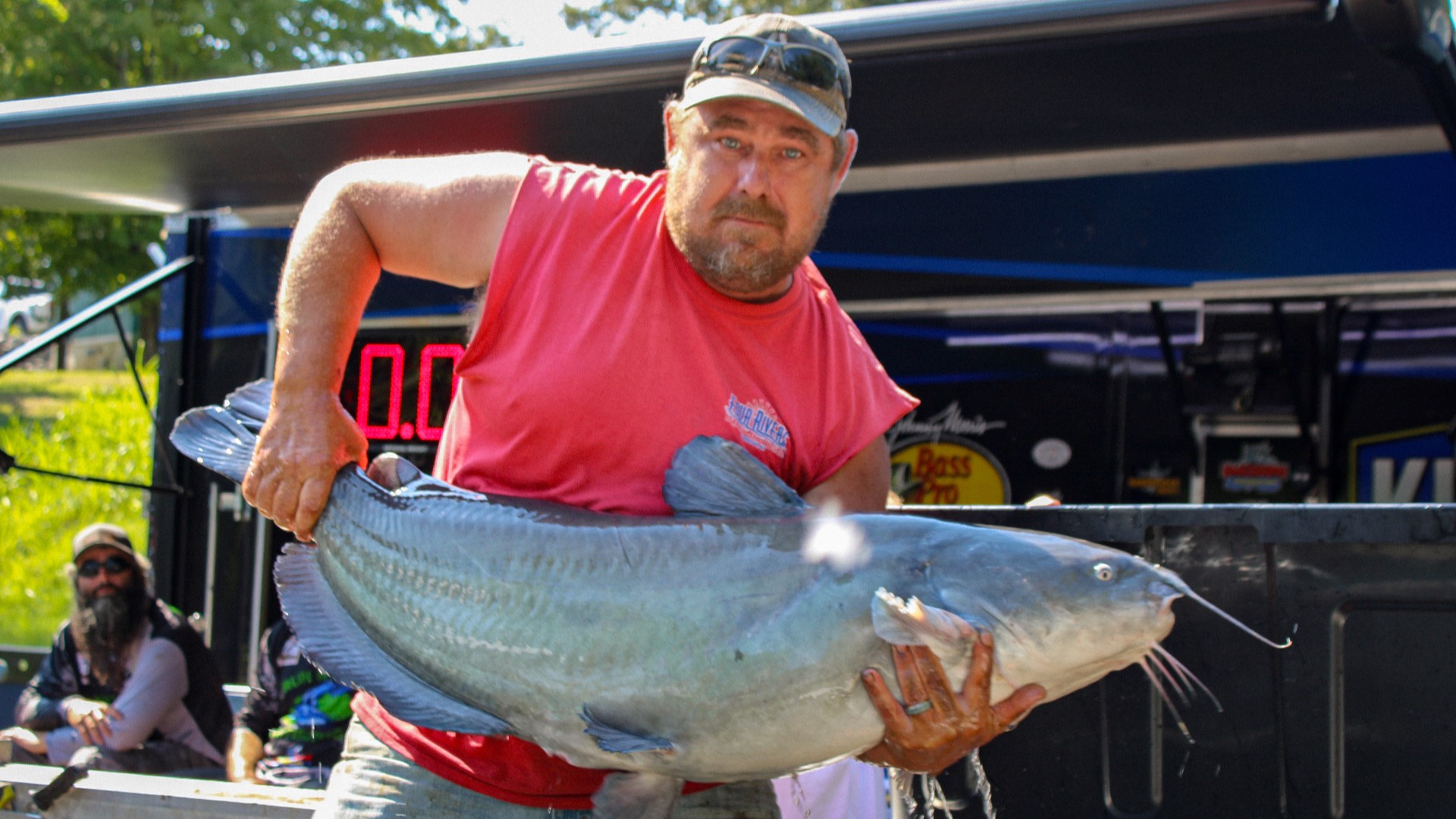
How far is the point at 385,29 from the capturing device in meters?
12.1

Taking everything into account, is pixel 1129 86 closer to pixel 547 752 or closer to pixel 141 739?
pixel 547 752

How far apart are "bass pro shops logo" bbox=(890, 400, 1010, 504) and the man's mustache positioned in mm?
3268

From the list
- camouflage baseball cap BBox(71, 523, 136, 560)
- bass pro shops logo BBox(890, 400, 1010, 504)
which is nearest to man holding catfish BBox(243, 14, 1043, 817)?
bass pro shops logo BBox(890, 400, 1010, 504)

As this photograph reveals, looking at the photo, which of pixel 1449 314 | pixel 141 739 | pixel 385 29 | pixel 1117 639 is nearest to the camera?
pixel 1117 639

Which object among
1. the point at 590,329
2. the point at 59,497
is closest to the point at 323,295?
the point at 590,329

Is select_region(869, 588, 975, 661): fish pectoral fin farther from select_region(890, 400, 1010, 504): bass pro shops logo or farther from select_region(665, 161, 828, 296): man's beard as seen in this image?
select_region(890, 400, 1010, 504): bass pro shops logo

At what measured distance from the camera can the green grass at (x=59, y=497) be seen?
436 inches

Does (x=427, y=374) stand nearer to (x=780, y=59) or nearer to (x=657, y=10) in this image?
(x=780, y=59)

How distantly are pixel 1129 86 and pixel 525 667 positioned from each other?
2795mm

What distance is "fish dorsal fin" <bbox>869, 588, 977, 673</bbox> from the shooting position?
5.33ft

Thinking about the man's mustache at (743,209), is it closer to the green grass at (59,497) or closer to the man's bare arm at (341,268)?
the man's bare arm at (341,268)

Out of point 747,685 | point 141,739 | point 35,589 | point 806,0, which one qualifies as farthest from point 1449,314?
point 806,0

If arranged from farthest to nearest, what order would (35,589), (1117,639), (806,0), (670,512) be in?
(806,0), (35,589), (670,512), (1117,639)

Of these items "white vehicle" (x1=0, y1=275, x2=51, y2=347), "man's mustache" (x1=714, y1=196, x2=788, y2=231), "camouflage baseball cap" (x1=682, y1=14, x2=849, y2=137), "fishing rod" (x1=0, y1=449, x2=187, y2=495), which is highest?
"white vehicle" (x1=0, y1=275, x2=51, y2=347)
